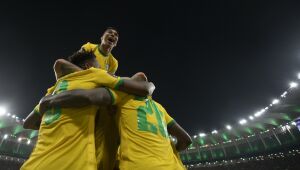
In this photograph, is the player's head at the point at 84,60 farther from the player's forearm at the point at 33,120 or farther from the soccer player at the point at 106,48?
the soccer player at the point at 106,48

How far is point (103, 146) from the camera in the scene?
8.07 ft

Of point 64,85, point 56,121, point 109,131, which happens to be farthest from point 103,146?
point 64,85

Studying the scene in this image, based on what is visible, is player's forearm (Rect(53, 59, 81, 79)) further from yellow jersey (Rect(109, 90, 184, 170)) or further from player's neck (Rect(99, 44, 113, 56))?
player's neck (Rect(99, 44, 113, 56))

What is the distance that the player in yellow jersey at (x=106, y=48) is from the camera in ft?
15.3

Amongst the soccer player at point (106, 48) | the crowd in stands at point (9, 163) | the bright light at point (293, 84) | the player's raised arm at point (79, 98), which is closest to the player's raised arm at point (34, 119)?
the player's raised arm at point (79, 98)

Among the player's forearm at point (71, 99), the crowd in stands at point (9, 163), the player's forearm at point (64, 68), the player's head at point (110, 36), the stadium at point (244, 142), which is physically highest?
the stadium at point (244, 142)

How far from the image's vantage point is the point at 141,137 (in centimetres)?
238

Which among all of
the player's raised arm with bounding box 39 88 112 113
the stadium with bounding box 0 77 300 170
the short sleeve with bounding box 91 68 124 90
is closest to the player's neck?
the short sleeve with bounding box 91 68 124 90

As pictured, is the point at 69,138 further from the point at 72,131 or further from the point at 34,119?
the point at 34,119

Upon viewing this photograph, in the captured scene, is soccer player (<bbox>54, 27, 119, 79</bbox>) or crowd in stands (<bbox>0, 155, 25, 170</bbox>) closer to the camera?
soccer player (<bbox>54, 27, 119, 79</bbox>)

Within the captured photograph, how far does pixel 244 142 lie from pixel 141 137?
1563 inches

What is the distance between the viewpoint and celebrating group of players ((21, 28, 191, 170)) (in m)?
2.06

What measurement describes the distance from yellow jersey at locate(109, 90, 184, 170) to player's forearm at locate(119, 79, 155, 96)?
76 millimetres

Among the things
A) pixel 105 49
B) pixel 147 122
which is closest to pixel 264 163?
pixel 105 49
